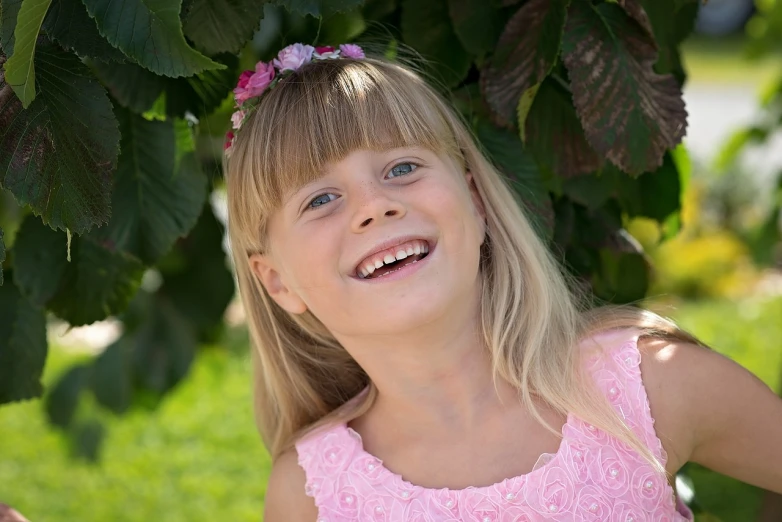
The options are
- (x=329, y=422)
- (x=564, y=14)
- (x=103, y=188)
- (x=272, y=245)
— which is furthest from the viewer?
(x=329, y=422)

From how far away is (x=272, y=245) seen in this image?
1.67 m

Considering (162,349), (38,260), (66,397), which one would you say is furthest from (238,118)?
(66,397)

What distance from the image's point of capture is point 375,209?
4.90 feet

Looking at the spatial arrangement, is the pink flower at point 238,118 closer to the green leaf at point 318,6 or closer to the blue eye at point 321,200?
the blue eye at point 321,200

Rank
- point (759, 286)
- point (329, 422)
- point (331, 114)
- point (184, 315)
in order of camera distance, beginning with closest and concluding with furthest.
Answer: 1. point (331, 114)
2. point (329, 422)
3. point (184, 315)
4. point (759, 286)

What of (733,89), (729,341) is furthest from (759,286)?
(733,89)

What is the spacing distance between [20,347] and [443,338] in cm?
71

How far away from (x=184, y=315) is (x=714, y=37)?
51.3 ft

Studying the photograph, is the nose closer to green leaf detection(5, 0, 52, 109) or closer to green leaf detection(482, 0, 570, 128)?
green leaf detection(482, 0, 570, 128)

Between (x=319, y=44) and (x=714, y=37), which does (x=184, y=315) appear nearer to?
(x=319, y=44)

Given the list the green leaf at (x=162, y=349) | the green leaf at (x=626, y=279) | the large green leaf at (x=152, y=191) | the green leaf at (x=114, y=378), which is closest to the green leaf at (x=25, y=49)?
the large green leaf at (x=152, y=191)

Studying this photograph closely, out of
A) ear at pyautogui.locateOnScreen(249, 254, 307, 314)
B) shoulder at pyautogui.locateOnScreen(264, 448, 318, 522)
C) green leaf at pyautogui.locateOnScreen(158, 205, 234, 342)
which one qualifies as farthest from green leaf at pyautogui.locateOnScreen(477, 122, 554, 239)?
green leaf at pyautogui.locateOnScreen(158, 205, 234, 342)

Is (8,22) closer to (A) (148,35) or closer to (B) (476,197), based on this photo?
(A) (148,35)

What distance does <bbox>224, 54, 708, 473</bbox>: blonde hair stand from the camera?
1.55 metres
